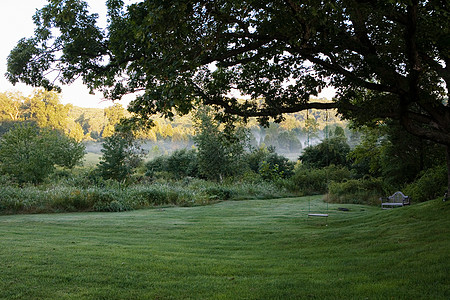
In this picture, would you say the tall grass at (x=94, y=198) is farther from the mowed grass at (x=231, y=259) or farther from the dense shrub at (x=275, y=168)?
the dense shrub at (x=275, y=168)

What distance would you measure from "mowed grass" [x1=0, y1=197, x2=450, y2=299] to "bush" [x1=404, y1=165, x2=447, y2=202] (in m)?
5.25

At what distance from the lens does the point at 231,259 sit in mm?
7371

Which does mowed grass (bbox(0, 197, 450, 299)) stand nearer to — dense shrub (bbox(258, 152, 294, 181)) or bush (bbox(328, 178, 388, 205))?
bush (bbox(328, 178, 388, 205))

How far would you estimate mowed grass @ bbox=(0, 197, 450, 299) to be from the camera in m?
4.94

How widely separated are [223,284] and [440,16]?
7273 millimetres

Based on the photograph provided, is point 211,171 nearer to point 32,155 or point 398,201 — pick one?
point 32,155

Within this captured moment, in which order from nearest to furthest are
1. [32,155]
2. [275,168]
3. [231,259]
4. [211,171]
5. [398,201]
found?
1. [231,259]
2. [398,201]
3. [32,155]
4. [275,168]
5. [211,171]

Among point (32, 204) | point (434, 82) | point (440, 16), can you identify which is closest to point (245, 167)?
point (32, 204)

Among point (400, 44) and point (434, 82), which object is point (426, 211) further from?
point (400, 44)

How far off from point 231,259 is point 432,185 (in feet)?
37.5

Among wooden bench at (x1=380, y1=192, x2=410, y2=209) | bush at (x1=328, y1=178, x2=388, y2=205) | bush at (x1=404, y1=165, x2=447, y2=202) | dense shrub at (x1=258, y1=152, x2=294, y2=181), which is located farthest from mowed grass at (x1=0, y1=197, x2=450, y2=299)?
dense shrub at (x1=258, y1=152, x2=294, y2=181)

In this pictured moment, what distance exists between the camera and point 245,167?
1276 inches

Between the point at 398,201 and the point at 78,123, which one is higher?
the point at 78,123

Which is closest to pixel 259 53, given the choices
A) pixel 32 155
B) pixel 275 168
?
pixel 32 155
